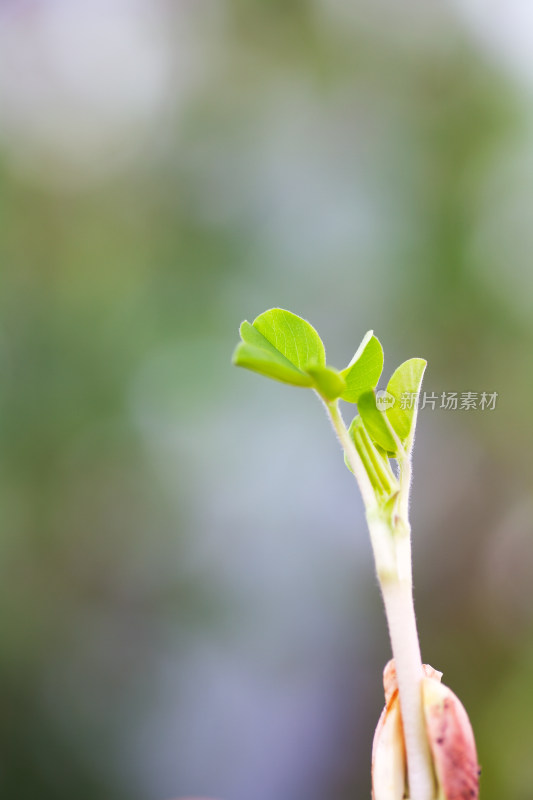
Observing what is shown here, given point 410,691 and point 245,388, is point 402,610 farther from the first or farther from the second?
point 245,388

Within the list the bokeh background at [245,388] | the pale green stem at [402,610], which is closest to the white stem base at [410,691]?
the pale green stem at [402,610]

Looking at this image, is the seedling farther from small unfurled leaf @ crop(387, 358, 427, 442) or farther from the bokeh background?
the bokeh background

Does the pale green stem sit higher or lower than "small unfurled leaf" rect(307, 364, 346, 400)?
lower

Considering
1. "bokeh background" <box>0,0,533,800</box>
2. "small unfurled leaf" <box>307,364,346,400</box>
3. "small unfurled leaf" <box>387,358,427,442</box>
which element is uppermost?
"bokeh background" <box>0,0,533,800</box>

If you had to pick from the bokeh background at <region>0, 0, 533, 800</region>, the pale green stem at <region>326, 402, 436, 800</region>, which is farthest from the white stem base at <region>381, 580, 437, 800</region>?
the bokeh background at <region>0, 0, 533, 800</region>

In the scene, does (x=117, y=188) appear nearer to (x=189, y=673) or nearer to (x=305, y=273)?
(x=305, y=273)

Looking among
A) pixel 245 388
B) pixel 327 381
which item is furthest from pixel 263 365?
pixel 245 388
